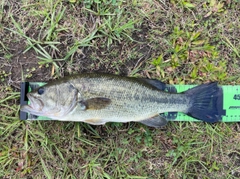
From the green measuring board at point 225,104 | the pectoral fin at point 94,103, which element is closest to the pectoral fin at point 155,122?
the green measuring board at point 225,104

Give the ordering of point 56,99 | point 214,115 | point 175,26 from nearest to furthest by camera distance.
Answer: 1. point 56,99
2. point 214,115
3. point 175,26

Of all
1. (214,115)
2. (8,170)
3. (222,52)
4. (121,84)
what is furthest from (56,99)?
(222,52)

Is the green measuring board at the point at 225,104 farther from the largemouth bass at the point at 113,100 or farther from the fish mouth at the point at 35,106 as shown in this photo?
the fish mouth at the point at 35,106

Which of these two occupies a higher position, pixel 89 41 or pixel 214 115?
pixel 89 41

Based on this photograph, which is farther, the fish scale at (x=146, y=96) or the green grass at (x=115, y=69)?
the green grass at (x=115, y=69)

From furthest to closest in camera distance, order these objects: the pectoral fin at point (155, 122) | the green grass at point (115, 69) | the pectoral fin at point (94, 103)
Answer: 1. the green grass at point (115, 69)
2. the pectoral fin at point (155, 122)
3. the pectoral fin at point (94, 103)

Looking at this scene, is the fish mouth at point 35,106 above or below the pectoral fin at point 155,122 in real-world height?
above

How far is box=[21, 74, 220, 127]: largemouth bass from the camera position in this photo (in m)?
3.54

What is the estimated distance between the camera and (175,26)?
14.0 feet

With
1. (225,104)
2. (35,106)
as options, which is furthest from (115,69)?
(225,104)

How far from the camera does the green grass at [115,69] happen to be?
4.11 m

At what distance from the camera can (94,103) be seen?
355 cm

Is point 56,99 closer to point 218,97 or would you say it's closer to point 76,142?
point 76,142

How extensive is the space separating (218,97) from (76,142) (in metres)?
2.09
